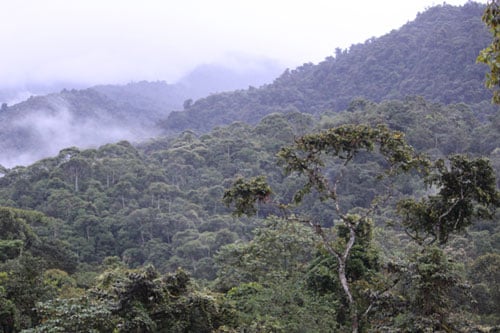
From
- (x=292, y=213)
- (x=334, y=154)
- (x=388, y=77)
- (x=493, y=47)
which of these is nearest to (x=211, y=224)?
(x=292, y=213)

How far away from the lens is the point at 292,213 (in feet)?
29.6

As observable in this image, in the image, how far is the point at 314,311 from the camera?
946 cm

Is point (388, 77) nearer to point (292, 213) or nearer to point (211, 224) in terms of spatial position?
point (211, 224)

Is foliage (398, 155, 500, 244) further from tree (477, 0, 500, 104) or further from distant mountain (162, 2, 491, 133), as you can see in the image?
distant mountain (162, 2, 491, 133)

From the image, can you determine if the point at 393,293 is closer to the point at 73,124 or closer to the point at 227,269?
the point at 227,269

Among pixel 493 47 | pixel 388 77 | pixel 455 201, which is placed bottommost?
pixel 455 201

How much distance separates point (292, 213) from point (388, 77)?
59.4m

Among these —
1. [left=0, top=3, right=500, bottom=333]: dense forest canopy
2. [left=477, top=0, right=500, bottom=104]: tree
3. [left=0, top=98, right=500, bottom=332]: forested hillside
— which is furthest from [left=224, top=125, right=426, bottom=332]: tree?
[left=477, top=0, right=500, bottom=104]: tree

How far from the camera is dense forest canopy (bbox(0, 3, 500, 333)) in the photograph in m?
7.87

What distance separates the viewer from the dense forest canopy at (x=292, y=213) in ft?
25.8

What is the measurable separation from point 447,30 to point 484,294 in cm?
5683

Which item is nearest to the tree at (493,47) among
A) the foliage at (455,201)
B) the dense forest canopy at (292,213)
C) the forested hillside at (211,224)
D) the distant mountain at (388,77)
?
the dense forest canopy at (292,213)

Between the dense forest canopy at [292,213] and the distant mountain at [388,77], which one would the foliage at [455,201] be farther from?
the distant mountain at [388,77]

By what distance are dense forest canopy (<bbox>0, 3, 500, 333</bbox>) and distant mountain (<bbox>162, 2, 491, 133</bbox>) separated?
31 cm
